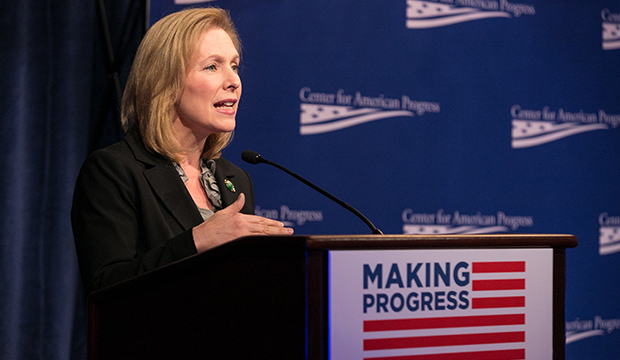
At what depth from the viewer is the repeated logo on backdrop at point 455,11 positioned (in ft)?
10.7

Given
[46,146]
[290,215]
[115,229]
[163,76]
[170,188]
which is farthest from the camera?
[290,215]

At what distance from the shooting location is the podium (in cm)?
90

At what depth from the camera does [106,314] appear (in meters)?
1.12

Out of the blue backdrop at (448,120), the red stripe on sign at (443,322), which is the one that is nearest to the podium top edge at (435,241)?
the red stripe on sign at (443,322)

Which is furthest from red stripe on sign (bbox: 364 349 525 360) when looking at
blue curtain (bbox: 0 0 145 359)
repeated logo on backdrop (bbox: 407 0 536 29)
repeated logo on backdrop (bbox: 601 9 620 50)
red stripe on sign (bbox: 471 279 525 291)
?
repeated logo on backdrop (bbox: 601 9 620 50)

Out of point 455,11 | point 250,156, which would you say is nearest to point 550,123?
point 455,11

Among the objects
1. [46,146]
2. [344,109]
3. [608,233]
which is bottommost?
[608,233]

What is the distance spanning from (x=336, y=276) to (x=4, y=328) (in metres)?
2.06

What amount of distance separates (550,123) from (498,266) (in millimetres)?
2872

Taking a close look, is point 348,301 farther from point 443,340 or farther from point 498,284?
point 498,284

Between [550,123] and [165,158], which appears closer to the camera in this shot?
[165,158]

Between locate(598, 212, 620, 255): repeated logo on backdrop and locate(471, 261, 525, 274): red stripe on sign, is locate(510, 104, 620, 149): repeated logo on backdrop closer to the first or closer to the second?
locate(598, 212, 620, 255): repeated logo on backdrop

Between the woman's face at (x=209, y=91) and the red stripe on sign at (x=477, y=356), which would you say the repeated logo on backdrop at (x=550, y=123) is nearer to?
the woman's face at (x=209, y=91)

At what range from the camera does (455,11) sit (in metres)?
3.38
